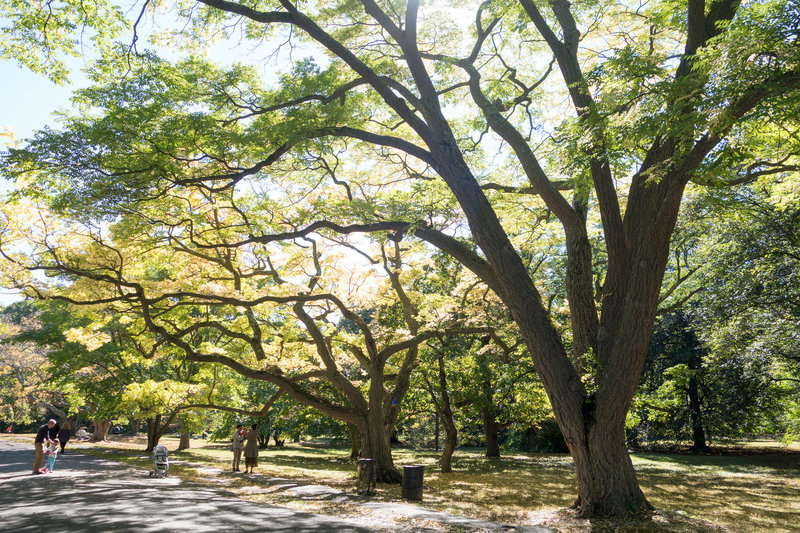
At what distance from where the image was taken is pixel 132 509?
6.92m

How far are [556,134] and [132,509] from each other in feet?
27.6

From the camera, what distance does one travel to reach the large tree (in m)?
5.21

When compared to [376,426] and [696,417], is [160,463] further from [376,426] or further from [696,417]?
[696,417]

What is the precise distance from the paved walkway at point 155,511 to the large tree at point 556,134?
2.65 meters

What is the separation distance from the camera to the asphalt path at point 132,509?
19.0ft

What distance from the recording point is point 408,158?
12.7m

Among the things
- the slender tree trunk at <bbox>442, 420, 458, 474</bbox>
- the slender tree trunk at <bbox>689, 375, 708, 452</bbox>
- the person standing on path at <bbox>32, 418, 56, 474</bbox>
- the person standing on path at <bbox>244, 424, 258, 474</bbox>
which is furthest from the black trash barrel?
the slender tree trunk at <bbox>689, 375, 708, 452</bbox>

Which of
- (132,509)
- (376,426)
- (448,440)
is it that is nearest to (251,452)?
(376,426)

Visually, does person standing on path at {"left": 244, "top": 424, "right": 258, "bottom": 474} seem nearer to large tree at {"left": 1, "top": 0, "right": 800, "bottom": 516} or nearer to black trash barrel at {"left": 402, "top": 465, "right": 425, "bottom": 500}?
black trash barrel at {"left": 402, "top": 465, "right": 425, "bottom": 500}

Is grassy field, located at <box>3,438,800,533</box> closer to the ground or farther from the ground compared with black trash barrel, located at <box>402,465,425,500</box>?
closer to the ground

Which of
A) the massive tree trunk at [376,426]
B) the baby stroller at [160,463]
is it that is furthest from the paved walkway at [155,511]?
the massive tree trunk at [376,426]

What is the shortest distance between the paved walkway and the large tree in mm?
2645

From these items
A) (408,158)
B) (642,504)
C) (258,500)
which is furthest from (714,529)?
(408,158)

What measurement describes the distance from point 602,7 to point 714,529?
8528mm
